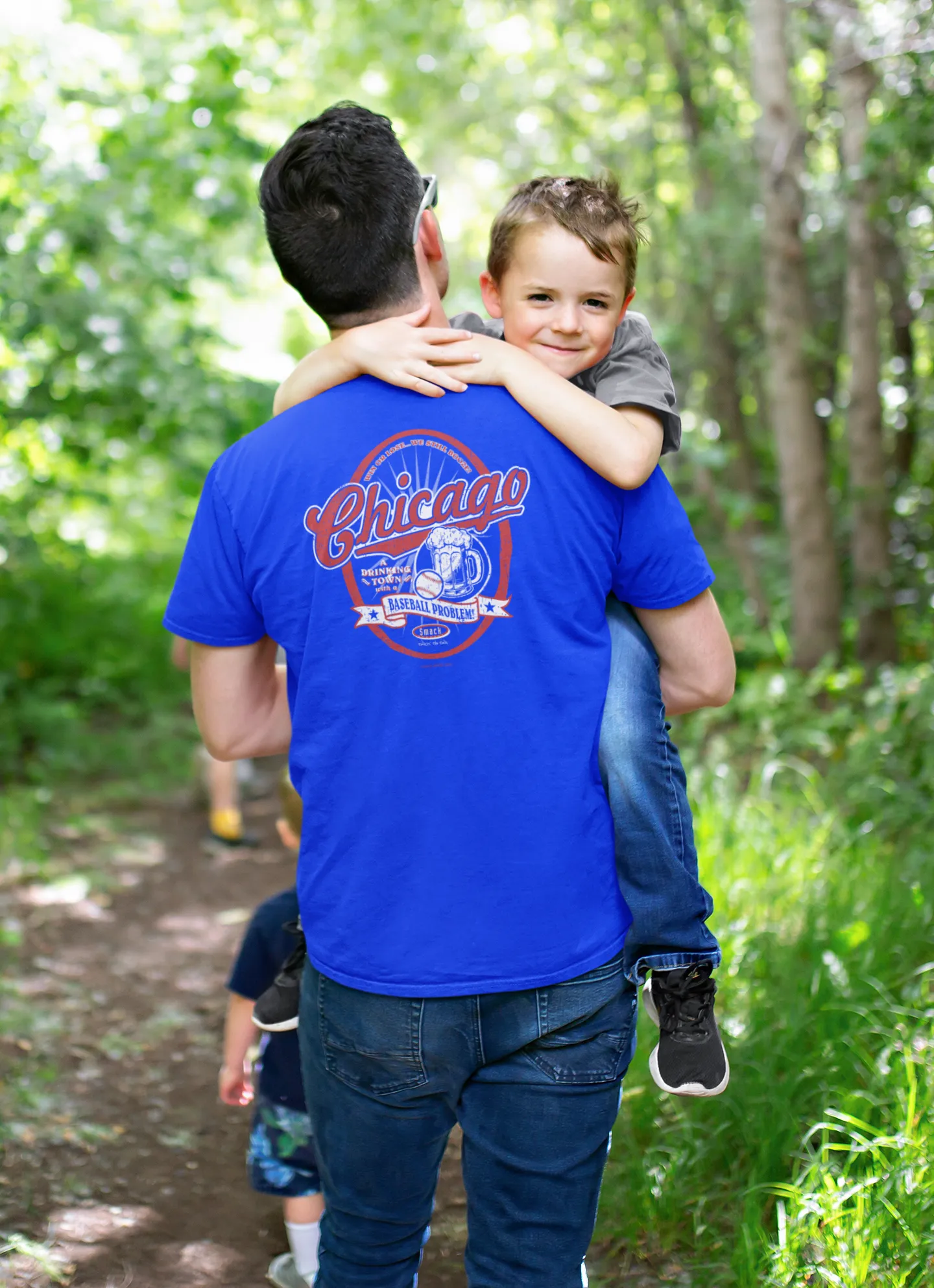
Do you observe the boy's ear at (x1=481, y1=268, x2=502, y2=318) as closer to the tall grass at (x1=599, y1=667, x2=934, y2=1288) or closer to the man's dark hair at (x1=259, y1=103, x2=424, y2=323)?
the man's dark hair at (x1=259, y1=103, x2=424, y2=323)

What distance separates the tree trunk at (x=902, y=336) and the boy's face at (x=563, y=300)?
6.31m

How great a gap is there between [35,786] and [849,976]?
16.0 ft

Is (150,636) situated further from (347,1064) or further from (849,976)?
(347,1064)

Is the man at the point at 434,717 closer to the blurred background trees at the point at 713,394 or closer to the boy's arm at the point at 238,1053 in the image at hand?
the boy's arm at the point at 238,1053

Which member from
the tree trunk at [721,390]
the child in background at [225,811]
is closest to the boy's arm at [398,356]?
the child in background at [225,811]

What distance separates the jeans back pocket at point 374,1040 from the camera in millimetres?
1574

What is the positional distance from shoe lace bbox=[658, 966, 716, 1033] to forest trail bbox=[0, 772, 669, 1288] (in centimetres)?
113

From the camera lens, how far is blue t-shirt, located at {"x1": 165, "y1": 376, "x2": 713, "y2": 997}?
4.94 ft

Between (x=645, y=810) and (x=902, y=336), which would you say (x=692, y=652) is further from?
(x=902, y=336)

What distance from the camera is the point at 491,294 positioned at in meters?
2.01

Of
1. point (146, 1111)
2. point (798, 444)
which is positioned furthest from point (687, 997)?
point (798, 444)

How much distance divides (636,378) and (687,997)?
38.9 inches

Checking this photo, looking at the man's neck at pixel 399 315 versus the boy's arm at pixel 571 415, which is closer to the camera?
the boy's arm at pixel 571 415

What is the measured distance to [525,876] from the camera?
1540 mm
